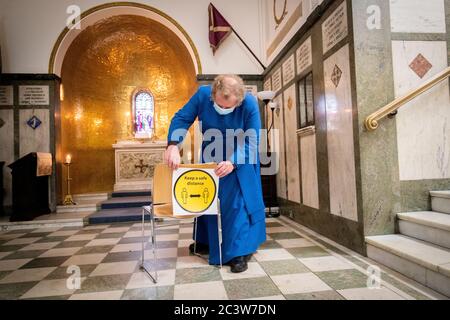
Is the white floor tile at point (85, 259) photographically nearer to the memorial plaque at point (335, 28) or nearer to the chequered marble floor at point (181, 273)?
the chequered marble floor at point (181, 273)

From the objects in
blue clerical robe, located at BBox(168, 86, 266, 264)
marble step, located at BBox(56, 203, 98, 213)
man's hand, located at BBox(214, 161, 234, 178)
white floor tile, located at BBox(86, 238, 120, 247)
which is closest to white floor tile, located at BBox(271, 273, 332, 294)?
blue clerical robe, located at BBox(168, 86, 266, 264)

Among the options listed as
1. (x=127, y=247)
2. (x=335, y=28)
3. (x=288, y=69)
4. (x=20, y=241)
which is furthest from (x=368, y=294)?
(x=20, y=241)

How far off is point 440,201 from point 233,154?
1.89m

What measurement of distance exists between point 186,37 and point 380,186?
4869 mm

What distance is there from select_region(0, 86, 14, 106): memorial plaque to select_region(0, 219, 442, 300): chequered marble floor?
315 centimetres

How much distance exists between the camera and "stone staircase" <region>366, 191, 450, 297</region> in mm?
1820

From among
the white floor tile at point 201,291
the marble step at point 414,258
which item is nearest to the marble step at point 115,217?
the white floor tile at point 201,291

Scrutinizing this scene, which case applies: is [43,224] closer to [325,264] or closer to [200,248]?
[200,248]

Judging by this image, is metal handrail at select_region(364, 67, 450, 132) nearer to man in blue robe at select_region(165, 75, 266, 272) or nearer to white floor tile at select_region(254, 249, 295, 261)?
man in blue robe at select_region(165, 75, 266, 272)

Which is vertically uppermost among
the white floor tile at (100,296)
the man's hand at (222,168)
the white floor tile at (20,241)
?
the man's hand at (222,168)

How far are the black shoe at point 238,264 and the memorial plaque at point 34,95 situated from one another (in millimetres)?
5035

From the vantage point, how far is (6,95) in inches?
211

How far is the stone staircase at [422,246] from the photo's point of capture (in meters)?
1.82
